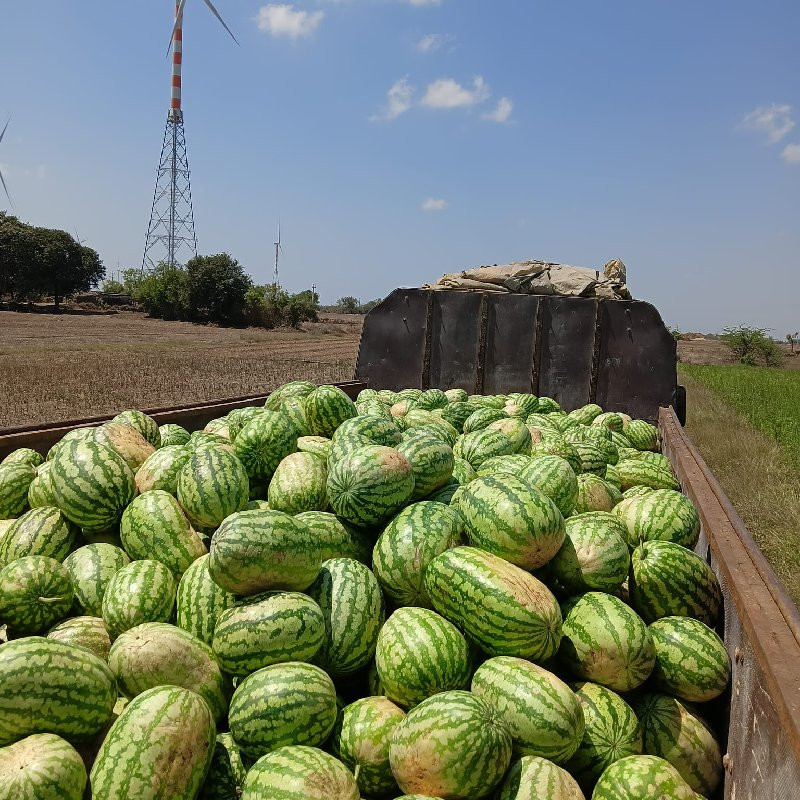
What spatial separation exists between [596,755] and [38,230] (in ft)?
223

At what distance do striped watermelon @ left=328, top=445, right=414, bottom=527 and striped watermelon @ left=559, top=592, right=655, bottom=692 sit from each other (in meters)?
0.88

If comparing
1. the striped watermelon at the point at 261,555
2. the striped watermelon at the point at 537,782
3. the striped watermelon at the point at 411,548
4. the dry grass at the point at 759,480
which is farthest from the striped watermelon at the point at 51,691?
the dry grass at the point at 759,480

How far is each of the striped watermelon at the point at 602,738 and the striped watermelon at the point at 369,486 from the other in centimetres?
105

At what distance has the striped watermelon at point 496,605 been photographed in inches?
84.0

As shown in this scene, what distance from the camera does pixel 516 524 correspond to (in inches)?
95.4

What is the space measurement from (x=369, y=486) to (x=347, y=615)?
58 centimetres

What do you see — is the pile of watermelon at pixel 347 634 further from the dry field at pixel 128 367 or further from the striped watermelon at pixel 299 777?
the dry field at pixel 128 367

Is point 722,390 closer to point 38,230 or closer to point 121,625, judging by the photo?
point 121,625

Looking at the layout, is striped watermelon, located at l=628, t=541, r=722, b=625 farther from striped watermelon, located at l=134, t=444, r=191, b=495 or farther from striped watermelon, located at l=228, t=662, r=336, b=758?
striped watermelon, located at l=134, t=444, r=191, b=495

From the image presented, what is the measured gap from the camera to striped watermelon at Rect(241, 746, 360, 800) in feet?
5.65

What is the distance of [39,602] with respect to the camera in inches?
94.3

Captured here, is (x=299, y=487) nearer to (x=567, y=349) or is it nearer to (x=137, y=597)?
(x=137, y=597)

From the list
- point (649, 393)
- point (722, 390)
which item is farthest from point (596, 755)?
point (722, 390)


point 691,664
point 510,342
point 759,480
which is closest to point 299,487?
point 691,664
